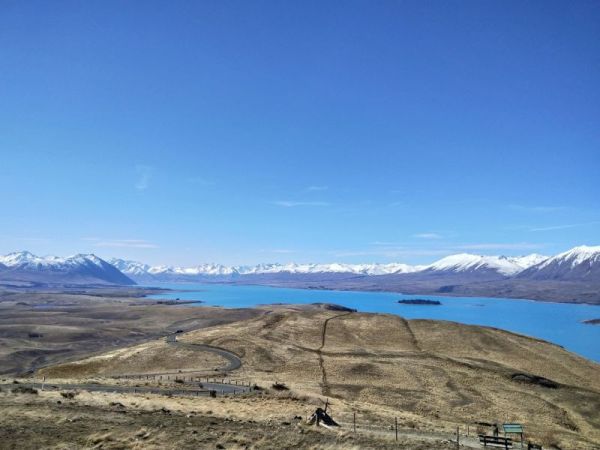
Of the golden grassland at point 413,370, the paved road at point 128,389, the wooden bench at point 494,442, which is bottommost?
the golden grassland at point 413,370

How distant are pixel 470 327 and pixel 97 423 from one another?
10099 cm

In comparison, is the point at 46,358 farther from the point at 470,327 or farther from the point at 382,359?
the point at 470,327

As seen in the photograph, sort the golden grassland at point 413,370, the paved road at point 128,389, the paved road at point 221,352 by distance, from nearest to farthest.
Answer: the paved road at point 128,389
the golden grassland at point 413,370
the paved road at point 221,352

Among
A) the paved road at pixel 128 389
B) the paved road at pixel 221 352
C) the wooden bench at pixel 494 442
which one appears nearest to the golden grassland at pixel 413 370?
the paved road at pixel 221 352

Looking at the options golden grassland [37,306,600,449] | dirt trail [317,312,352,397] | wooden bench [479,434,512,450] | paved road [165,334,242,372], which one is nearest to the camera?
wooden bench [479,434,512,450]

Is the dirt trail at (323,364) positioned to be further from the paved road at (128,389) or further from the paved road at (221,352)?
the paved road at (221,352)

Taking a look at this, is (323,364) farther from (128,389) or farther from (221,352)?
(128,389)

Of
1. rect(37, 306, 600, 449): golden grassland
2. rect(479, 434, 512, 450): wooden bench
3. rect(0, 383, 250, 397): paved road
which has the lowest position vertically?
rect(37, 306, 600, 449): golden grassland

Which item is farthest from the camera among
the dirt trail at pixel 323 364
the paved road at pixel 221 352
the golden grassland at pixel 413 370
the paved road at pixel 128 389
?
the paved road at pixel 221 352

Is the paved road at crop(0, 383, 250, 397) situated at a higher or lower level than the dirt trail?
higher

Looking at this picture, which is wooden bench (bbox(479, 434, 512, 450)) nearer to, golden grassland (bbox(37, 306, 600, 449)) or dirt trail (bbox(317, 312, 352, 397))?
golden grassland (bbox(37, 306, 600, 449))

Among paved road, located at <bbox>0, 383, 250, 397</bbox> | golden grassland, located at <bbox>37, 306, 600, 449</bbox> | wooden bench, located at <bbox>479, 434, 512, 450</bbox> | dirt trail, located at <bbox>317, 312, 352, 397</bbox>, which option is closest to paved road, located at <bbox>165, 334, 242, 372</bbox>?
golden grassland, located at <bbox>37, 306, 600, 449</bbox>

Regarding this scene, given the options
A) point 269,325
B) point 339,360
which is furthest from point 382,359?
point 269,325

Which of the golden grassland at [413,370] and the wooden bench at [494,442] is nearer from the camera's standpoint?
the wooden bench at [494,442]
